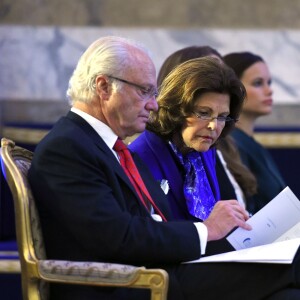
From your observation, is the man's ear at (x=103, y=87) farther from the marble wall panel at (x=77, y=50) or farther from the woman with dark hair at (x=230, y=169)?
the marble wall panel at (x=77, y=50)

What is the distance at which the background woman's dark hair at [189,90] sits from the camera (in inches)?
164

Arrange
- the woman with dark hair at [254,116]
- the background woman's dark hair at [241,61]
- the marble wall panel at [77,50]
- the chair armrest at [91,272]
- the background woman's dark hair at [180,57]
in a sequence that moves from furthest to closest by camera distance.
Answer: the marble wall panel at [77,50] < the background woman's dark hair at [241,61] < the woman with dark hair at [254,116] < the background woman's dark hair at [180,57] < the chair armrest at [91,272]

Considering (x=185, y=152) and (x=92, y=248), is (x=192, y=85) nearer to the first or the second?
(x=185, y=152)

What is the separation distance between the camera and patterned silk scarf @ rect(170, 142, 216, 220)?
4.25 metres

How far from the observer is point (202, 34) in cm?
700

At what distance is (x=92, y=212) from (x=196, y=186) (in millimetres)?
897

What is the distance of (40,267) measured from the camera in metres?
3.49

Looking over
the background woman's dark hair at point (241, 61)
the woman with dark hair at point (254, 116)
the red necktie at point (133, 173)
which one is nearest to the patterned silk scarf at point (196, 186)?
the red necktie at point (133, 173)

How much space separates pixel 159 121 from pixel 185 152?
0.16 meters

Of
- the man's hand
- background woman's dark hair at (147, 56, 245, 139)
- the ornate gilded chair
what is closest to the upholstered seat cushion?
the ornate gilded chair

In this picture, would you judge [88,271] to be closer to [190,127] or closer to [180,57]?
[190,127]

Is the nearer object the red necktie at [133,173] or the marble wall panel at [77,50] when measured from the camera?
the red necktie at [133,173]

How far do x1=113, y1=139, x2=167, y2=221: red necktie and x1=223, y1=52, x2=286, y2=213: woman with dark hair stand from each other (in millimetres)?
1935

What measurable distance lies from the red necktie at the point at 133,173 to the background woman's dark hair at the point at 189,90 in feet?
1.42
